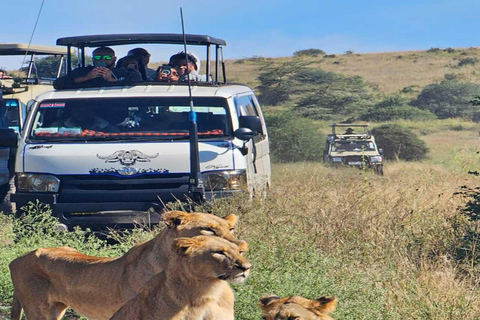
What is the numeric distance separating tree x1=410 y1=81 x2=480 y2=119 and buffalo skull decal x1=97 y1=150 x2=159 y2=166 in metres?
43.3

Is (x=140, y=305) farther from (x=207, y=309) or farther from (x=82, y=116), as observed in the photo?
(x=82, y=116)

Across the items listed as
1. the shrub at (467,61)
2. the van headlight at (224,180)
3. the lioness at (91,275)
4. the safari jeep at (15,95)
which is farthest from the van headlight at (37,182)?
the shrub at (467,61)

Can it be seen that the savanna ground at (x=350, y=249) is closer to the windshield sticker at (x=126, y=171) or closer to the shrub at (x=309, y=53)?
the windshield sticker at (x=126, y=171)

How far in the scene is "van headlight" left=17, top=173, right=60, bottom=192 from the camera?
9031mm

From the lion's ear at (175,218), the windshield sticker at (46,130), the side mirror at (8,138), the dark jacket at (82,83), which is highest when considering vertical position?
the dark jacket at (82,83)

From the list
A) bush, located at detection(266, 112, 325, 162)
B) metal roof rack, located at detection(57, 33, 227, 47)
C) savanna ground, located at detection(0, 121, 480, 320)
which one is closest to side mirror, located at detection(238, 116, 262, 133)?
savanna ground, located at detection(0, 121, 480, 320)

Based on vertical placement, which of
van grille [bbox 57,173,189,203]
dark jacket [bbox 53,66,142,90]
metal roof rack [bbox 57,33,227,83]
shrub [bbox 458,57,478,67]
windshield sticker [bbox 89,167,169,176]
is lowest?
shrub [bbox 458,57,478,67]

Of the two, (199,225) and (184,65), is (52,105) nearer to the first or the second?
(184,65)

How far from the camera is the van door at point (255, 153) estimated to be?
9234 millimetres

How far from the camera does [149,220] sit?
875cm

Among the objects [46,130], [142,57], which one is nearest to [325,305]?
[46,130]

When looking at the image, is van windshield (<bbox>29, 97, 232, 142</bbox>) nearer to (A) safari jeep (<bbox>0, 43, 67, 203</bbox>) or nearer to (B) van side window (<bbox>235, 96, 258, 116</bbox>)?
(B) van side window (<bbox>235, 96, 258, 116</bbox>)

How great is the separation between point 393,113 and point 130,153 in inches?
1533

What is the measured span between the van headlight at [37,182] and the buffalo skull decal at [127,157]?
534 millimetres
